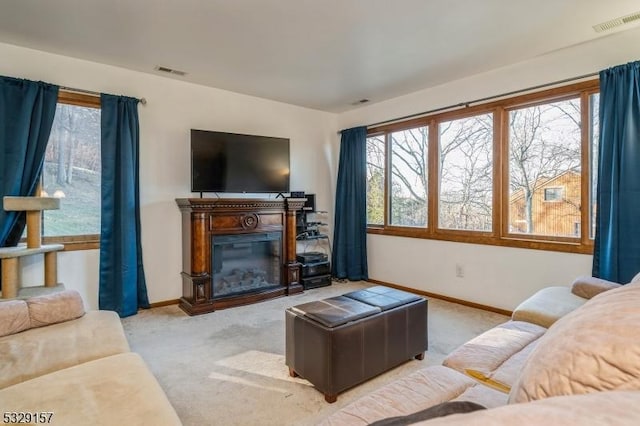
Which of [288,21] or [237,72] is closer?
[288,21]

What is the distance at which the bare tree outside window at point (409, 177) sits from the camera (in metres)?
4.35

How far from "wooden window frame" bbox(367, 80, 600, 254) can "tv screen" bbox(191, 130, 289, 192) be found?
4.91 feet

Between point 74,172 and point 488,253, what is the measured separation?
4.34 m

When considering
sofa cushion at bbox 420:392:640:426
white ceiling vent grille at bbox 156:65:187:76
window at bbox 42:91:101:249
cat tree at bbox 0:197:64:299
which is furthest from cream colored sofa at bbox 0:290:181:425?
white ceiling vent grille at bbox 156:65:187:76

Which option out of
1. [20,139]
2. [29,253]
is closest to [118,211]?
[29,253]

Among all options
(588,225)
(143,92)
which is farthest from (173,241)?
(588,225)

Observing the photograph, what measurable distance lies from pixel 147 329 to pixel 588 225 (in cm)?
407

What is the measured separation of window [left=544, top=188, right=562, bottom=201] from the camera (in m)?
3.23

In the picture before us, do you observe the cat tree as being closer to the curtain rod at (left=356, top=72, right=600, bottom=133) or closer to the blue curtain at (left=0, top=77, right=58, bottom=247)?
the blue curtain at (left=0, top=77, right=58, bottom=247)

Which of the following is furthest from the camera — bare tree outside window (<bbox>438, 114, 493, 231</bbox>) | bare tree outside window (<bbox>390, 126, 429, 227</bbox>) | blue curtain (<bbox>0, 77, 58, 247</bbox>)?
bare tree outside window (<bbox>390, 126, 429, 227</bbox>)

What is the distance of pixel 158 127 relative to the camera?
148 inches

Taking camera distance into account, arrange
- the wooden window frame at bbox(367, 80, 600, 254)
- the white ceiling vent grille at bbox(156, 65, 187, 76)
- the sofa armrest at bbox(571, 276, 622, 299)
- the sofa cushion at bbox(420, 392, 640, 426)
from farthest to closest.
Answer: the white ceiling vent grille at bbox(156, 65, 187, 76), the wooden window frame at bbox(367, 80, 600, 254), the sofa armrest at bbox(571, 276, 622, 299), the sofa cushion at bbox(420, 392, 640, 426)

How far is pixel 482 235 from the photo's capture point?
372 cm

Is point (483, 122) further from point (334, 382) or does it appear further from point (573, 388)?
point (573, 388)
